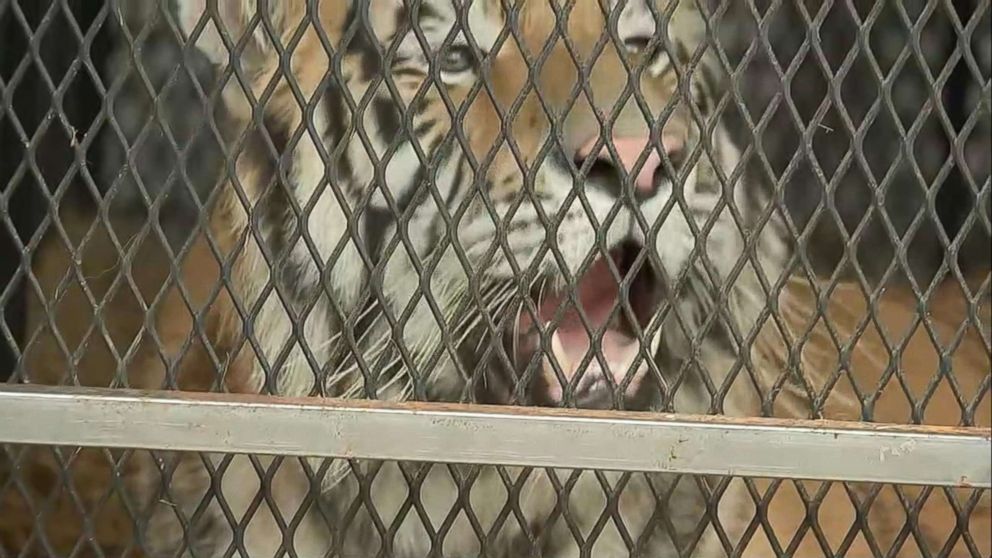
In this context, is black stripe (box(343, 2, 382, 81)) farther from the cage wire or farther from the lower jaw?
the lower jaw

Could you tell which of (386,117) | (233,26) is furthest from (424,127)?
(233,26)

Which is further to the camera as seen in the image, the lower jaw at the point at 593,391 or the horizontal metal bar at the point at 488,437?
the lower jaw at the point at 593,391

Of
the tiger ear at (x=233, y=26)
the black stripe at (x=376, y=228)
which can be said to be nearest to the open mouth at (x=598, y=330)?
the black stripe at (x=376, y=228)

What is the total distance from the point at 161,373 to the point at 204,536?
14 centimetres

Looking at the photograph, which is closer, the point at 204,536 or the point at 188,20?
the point at 188,20

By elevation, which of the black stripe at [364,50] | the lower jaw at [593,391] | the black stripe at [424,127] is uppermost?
the black stripe at [364,50]

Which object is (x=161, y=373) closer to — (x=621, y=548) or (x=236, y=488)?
(x=236, y=488)

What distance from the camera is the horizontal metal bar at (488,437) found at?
1.75 feet

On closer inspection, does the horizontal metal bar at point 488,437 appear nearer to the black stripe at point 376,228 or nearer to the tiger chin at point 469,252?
the tiger chin at point 469,252

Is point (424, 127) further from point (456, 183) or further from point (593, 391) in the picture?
point (593, 391)

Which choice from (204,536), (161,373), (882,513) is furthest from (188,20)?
(882,513)

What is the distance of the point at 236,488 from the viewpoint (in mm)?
698

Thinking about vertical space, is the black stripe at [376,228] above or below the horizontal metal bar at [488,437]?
above

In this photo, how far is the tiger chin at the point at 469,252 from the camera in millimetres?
580
